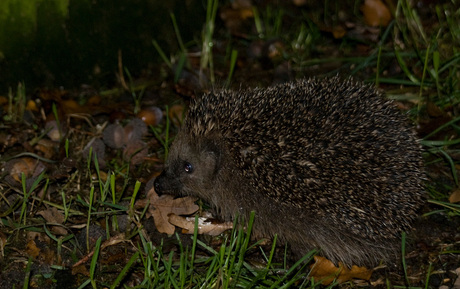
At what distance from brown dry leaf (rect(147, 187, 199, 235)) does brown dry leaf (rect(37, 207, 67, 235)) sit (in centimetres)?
59

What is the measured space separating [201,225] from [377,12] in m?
3.42

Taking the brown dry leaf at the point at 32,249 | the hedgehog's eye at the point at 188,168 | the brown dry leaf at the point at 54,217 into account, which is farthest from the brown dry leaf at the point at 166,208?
the brown dry leaf at the point at 32,249

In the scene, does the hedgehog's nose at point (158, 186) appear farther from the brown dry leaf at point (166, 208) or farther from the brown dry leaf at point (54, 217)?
the brown dry leaf at point (54, 217)

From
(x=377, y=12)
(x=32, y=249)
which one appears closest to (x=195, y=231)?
(x=32, y=249)

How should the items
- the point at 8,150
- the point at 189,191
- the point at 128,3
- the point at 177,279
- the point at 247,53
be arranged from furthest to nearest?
the point at 247,53 → the point at 128,3 → the point at 8,150 → the point at 189,191 → the point at 177,279

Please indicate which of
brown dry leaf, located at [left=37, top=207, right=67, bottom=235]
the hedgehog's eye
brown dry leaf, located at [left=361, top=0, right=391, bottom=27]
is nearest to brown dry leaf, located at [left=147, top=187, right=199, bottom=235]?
the hedgehog's eye

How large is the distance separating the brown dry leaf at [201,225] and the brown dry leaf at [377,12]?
3244 mm

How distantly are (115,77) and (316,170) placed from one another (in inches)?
107

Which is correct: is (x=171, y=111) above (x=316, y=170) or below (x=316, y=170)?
below

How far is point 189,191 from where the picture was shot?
441 cm

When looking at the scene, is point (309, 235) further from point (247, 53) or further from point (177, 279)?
point (247, 53)

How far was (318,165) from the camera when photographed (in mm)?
3697

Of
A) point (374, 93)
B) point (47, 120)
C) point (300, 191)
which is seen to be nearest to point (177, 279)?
point (300, 191)

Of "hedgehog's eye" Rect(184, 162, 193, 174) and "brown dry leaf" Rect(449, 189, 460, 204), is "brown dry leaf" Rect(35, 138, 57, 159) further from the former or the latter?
"brown dry leaf" Rect(449, 189, 460, 204)
